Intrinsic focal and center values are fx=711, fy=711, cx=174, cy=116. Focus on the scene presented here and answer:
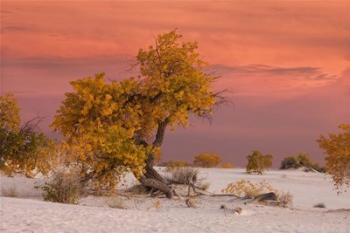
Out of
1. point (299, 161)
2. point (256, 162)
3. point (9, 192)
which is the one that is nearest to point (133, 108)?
point (9, 192)

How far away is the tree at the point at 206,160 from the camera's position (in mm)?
71688

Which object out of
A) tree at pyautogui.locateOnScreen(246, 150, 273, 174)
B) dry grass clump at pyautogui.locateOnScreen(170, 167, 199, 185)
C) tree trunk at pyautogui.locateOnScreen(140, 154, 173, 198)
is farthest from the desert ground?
tree at pyautogui.locateOnScreen(246, 150, 273, 174)

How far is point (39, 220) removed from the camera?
56.4ft

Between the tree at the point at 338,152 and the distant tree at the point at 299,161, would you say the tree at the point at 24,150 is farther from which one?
the distant tree at the point at 299,161

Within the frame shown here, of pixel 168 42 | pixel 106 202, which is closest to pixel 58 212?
pixel 106 202

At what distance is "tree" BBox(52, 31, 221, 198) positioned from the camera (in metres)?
25.3

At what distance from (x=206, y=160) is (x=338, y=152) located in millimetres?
46052

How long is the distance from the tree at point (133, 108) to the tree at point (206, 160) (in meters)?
44.9

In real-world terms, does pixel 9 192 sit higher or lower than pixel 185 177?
lower

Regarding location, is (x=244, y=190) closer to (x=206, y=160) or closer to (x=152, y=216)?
(x=152, y=216)

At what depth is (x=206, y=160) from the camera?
7194cm

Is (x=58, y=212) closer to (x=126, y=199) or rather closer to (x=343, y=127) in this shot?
(x=126, y=199)

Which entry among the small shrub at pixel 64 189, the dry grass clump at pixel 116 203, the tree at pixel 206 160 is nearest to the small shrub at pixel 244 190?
the dry grass clump at pixel 116 203

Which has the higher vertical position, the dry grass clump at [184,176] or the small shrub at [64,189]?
the dry grass clump at [184,176]
